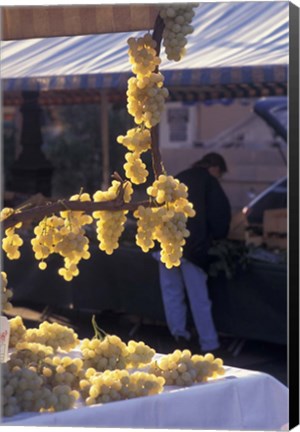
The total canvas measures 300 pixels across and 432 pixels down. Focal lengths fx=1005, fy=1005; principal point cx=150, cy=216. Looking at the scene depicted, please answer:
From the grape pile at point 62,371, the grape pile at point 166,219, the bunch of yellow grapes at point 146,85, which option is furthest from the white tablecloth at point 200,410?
the bunch of yellow grapes at point 146,85

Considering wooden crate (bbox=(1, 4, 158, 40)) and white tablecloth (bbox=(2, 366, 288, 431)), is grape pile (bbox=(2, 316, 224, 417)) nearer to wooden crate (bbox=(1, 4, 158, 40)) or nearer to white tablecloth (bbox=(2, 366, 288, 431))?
white tablecloth (bbox=(2, 366, 288, 431))

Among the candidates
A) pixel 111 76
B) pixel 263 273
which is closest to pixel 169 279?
pixel 263 273

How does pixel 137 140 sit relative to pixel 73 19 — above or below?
below

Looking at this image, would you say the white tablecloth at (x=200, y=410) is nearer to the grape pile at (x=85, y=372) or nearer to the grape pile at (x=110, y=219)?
the grape pile at (x=85, y=372)

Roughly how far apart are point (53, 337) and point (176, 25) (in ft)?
4.13

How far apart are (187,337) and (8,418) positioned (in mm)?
4836

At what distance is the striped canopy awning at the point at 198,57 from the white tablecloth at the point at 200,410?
3.72 metres

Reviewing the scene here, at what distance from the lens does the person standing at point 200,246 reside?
739 centimetres

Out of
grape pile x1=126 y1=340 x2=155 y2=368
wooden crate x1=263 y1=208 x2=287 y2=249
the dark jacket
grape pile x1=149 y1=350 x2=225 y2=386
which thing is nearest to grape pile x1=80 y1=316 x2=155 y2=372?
grape pile x1=126 y1=340 x2=155 y2=368

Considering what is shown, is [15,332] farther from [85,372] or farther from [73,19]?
[73,19]

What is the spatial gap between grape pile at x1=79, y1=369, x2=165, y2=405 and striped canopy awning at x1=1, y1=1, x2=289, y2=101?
3991mm

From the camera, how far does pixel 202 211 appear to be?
746 cm

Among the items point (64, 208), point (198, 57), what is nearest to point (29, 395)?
point (64, 208)

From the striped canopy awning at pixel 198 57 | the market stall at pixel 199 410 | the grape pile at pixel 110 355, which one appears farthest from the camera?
the striped canopy awning at pixel 198 57
